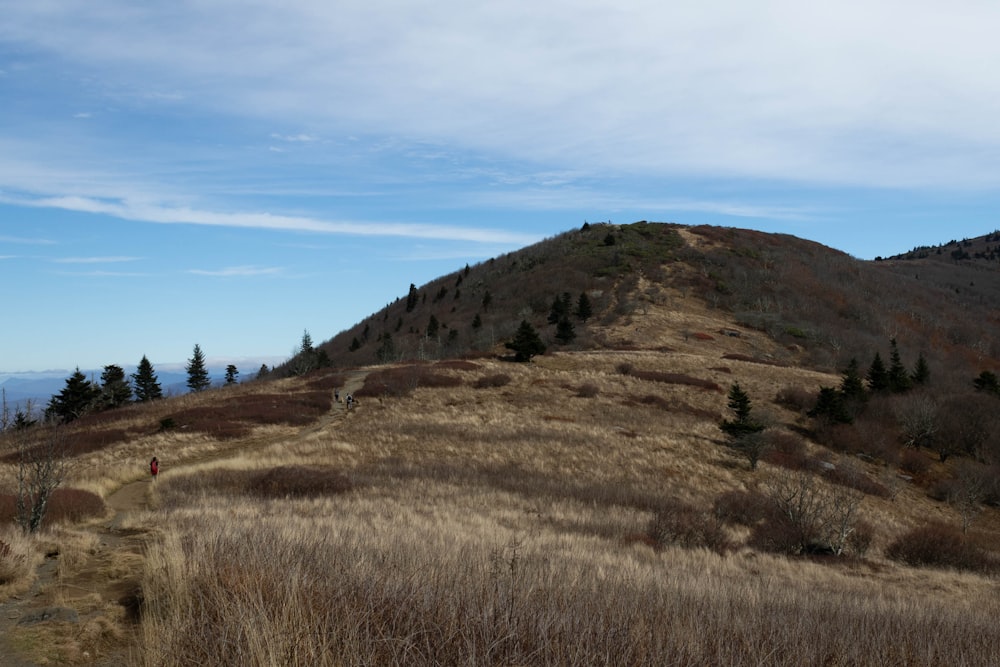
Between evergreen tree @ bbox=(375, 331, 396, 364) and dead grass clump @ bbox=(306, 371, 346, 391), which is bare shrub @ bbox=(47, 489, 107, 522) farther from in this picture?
evergreen tree @ bbox=(375, 331, 396, 364)

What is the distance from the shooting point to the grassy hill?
13.8 feet

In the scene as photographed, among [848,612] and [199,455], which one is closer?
[848,612]

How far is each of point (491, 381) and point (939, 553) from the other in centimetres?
2847

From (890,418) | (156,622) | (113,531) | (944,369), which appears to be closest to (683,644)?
(156,622)

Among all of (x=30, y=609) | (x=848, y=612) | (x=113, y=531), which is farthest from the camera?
(x=113, y=531)

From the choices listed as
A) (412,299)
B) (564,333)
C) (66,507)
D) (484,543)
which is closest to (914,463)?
(564,333)

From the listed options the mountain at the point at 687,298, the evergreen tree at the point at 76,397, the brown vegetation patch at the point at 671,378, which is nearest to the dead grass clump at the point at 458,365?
the mountain at the point at 687,298

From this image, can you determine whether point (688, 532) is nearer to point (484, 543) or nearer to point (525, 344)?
point (484, 543)

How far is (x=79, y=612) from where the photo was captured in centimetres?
556

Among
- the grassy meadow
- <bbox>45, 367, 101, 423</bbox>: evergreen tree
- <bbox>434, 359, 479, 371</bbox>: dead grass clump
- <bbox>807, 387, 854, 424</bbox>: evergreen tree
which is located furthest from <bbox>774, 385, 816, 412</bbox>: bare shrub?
<bbox>45, 367, 101, 423</bbox>: evergreen tree

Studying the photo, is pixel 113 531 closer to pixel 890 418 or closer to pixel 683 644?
pixel 683 644

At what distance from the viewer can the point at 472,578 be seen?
5.14m

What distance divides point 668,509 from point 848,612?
12.4m

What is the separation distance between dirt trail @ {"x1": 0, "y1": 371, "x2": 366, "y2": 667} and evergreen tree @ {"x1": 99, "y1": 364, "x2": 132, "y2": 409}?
56.2m
